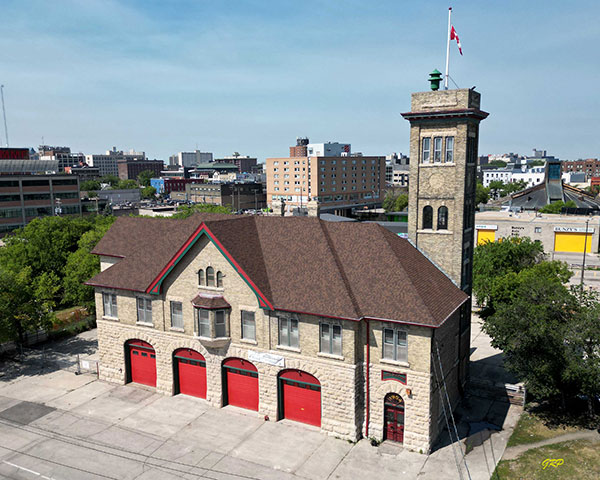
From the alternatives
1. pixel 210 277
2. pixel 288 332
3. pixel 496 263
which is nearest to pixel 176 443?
pixel 288 332

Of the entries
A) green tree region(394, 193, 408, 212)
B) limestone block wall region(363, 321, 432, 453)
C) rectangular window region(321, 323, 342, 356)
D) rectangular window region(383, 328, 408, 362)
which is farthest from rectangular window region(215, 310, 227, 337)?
green tree region(394, 193, 408, 212)

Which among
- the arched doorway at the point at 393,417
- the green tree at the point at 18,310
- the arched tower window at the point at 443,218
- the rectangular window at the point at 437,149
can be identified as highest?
the rectangular window at the point at 437,149

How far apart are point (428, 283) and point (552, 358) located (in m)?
8.67

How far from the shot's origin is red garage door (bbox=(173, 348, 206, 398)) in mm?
36094

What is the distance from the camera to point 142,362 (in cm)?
3862

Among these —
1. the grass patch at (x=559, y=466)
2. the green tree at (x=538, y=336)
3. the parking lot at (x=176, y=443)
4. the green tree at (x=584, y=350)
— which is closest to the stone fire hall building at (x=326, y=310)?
the parking lot at (x=176, y=443)

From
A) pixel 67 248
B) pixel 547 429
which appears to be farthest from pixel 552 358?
pixel 67 248

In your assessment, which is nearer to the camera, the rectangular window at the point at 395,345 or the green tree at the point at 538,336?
the rectangular window at the point at 395,345

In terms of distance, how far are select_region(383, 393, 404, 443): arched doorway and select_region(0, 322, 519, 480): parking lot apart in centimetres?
69

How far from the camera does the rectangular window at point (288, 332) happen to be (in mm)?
31772

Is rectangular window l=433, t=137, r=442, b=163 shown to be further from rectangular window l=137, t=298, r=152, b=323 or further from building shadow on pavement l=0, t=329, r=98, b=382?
building shadow on pavement l=0, t=329, r=98, b=382

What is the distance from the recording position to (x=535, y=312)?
31344mm

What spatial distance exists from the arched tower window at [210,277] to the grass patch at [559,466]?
20741 mm

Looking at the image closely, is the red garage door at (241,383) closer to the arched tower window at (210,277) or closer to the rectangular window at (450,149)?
the arched tower window at (210,277)
